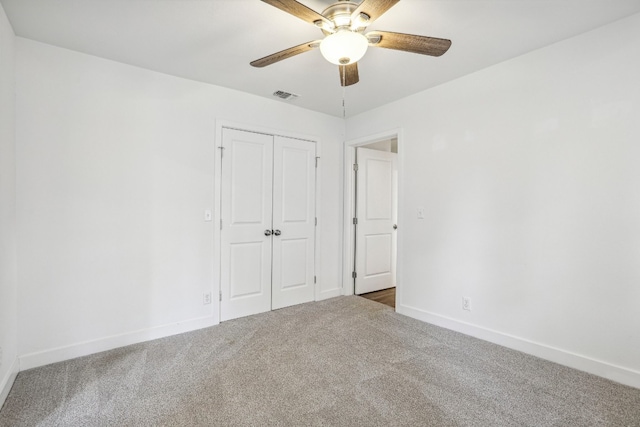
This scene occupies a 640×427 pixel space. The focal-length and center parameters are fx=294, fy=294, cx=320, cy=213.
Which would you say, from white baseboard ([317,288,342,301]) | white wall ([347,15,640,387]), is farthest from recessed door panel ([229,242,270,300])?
white wall ([347,15,640,387])

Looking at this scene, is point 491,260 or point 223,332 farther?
point 223,332

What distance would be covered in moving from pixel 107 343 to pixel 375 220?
10.7 ft

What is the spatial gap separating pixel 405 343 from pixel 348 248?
159cm

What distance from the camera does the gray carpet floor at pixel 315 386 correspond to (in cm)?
167

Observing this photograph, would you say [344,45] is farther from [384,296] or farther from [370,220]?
[384,296]

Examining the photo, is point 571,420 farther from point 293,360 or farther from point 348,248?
point 348,248

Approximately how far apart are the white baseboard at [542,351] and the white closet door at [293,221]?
143 cm

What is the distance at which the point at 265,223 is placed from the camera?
3383mm

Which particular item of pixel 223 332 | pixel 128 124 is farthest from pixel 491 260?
pixel 128 124

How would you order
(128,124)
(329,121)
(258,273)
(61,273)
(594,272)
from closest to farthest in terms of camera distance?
(594,272) → (61,273) → (128,124) → (258,273) → (329,121)

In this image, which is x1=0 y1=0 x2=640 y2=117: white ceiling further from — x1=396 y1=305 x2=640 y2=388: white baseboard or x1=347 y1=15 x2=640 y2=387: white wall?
x1=396 y1=305 x2=640 y2=388: white baseboard

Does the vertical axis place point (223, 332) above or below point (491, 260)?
below

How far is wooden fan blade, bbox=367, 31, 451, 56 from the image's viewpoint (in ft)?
5.32

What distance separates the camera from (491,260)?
2619mm
